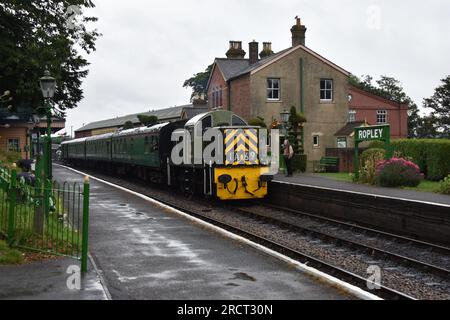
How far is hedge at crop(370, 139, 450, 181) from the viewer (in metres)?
21.8

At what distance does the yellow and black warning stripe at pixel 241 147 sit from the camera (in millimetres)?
17797

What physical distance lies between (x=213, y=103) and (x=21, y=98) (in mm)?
25941

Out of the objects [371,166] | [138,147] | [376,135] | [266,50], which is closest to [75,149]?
[266,50]

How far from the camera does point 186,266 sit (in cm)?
835

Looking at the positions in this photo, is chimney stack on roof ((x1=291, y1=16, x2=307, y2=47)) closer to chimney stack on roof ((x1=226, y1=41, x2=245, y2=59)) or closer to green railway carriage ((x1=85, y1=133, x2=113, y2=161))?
chimney stack on roof ((x1=226, y1=41, x2=245, y2=59))

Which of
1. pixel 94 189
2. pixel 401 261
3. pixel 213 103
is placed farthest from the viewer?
pixel 213 103

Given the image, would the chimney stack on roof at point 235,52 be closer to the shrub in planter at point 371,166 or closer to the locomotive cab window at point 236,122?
the shrub in planter at point 371,166

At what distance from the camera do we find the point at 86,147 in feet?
143

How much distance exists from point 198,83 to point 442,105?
1761 inches

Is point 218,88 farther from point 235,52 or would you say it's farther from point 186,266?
point 186,266

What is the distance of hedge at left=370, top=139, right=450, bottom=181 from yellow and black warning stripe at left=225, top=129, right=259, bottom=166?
8025 mm

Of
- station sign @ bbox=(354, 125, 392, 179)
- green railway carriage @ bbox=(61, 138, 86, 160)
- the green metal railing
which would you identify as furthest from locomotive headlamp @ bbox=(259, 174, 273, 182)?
green railway carriage @ bbox=(61, 138, 86, 160)
